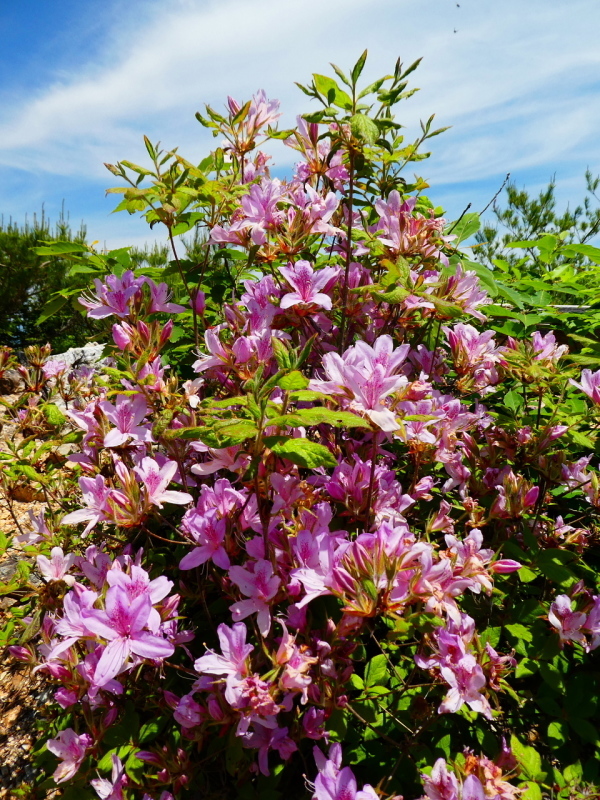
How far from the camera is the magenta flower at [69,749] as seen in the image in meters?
1.36

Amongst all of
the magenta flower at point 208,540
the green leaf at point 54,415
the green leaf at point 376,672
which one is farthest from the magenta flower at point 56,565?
the green leaf at point 376,672

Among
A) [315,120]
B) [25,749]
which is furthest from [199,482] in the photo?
[25,749]

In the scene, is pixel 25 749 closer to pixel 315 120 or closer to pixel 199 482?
pixel 199 482

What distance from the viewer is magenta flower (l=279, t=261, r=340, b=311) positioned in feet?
4.58

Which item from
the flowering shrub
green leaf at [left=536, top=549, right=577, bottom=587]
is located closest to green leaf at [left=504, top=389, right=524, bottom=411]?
the flowering shrub

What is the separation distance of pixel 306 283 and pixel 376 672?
3.28 ft

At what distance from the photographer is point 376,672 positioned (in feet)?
4.34

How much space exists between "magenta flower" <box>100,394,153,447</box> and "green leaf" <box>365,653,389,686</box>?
0.80 metres

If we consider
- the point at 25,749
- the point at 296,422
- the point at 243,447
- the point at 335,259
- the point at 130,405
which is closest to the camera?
the point at 296,422

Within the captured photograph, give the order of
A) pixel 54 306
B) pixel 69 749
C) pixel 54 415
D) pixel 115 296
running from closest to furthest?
pixel 69 749 → pixel 115 296 → pixel 54 306 → pixel 54 415

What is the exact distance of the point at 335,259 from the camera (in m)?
1.97

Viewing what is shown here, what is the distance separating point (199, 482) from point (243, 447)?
520 millimetres

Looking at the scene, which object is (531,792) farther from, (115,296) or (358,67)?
(358,67)

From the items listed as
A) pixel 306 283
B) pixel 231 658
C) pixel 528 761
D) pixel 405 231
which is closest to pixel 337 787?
pixel 231 658
